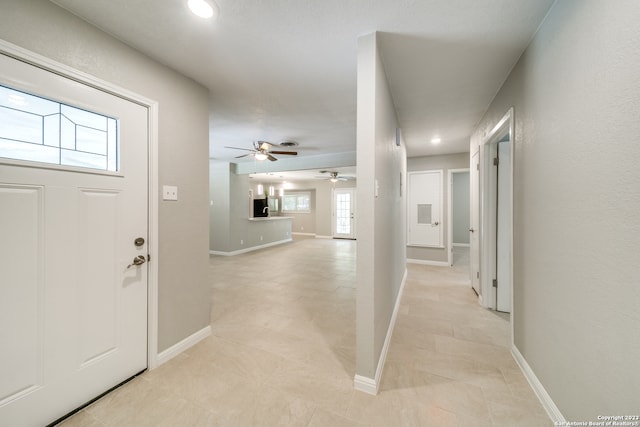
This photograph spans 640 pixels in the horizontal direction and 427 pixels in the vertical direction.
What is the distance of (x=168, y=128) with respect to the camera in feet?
6.39

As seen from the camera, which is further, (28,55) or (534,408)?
(534,408)

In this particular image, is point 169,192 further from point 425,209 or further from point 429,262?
point 429,262

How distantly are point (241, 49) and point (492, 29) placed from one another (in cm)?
179

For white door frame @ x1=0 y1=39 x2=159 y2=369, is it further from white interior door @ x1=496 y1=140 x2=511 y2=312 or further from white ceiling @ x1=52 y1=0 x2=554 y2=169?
white interior door @ x1=496 y1=140 x2=511 y2=312

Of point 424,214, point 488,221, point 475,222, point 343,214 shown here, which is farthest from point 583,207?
point 343,214

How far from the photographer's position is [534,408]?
146 cm

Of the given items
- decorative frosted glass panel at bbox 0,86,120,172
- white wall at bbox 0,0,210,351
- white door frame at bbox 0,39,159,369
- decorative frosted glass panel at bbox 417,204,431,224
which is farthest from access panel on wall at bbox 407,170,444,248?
decorative frosted glass panel at bbox 0,86,120,172

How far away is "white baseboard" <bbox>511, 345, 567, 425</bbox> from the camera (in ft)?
4.42

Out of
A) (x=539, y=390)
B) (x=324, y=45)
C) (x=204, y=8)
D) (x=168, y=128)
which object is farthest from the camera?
(x=168, y=128)

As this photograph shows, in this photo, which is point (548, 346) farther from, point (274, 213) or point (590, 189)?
point (274, 213)

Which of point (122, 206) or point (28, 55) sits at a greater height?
point (28, 55)

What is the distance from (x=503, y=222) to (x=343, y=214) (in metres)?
7.14

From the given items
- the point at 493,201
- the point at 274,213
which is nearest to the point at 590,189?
the point at 493,201

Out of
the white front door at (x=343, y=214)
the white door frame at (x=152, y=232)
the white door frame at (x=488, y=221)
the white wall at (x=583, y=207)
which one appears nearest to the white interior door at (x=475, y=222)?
the white door frame at (x=488, y=221)
